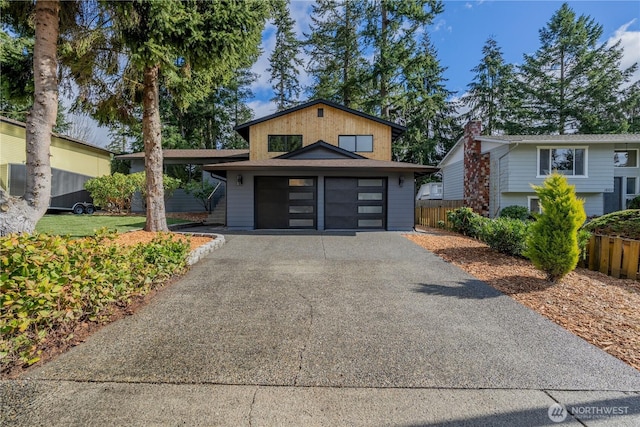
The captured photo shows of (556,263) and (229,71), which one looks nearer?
(556,263)

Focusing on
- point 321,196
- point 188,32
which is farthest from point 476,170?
point 188,32

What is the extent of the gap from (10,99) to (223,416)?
10.5m

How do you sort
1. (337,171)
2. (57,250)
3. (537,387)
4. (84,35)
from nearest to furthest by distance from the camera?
(537,387)
(57,250)
(84,35)
(337,171)

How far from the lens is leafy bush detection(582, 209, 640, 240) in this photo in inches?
286

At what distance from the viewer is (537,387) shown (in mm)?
2365

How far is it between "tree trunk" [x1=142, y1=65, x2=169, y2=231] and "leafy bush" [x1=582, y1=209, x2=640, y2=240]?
1190 centimetres

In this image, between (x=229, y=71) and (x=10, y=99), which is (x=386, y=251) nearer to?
(x=229, y=71)

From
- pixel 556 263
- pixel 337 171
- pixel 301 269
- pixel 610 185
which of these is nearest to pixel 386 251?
pixel 301 269

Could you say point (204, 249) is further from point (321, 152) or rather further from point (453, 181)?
point (453, 181)

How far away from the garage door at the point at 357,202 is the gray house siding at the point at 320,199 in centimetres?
23

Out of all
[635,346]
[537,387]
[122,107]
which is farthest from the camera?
[122,107]

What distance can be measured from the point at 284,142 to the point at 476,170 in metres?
10.5

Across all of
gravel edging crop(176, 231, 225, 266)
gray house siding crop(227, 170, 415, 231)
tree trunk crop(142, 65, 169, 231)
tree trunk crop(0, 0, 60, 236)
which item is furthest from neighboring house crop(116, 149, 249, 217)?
tree trunk crop(0, 0, 60, 236)

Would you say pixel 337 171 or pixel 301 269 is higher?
pixel 337 171
